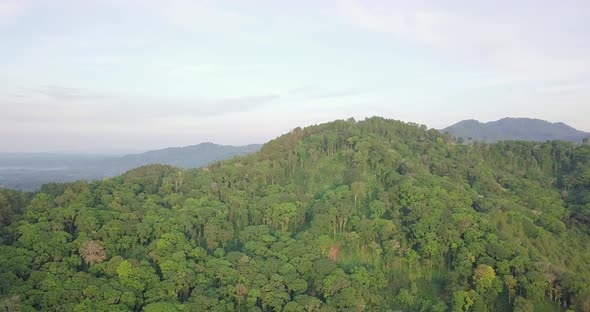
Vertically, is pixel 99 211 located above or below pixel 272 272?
above

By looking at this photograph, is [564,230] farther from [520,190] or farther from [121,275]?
[121,275]

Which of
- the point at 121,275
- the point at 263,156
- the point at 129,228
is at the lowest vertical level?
the point at 121,275

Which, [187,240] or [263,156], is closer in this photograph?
[187,240]

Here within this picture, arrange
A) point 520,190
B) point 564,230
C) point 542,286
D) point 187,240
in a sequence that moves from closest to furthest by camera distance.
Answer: point 542,286, point 187,240, point 564,230, point 520,190

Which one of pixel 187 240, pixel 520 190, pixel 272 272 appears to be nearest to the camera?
pixel 272 272

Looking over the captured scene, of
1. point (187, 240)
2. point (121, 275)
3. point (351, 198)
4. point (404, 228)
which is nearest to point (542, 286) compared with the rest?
point (404, 228)

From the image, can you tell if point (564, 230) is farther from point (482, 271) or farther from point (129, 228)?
point (129, 228)
